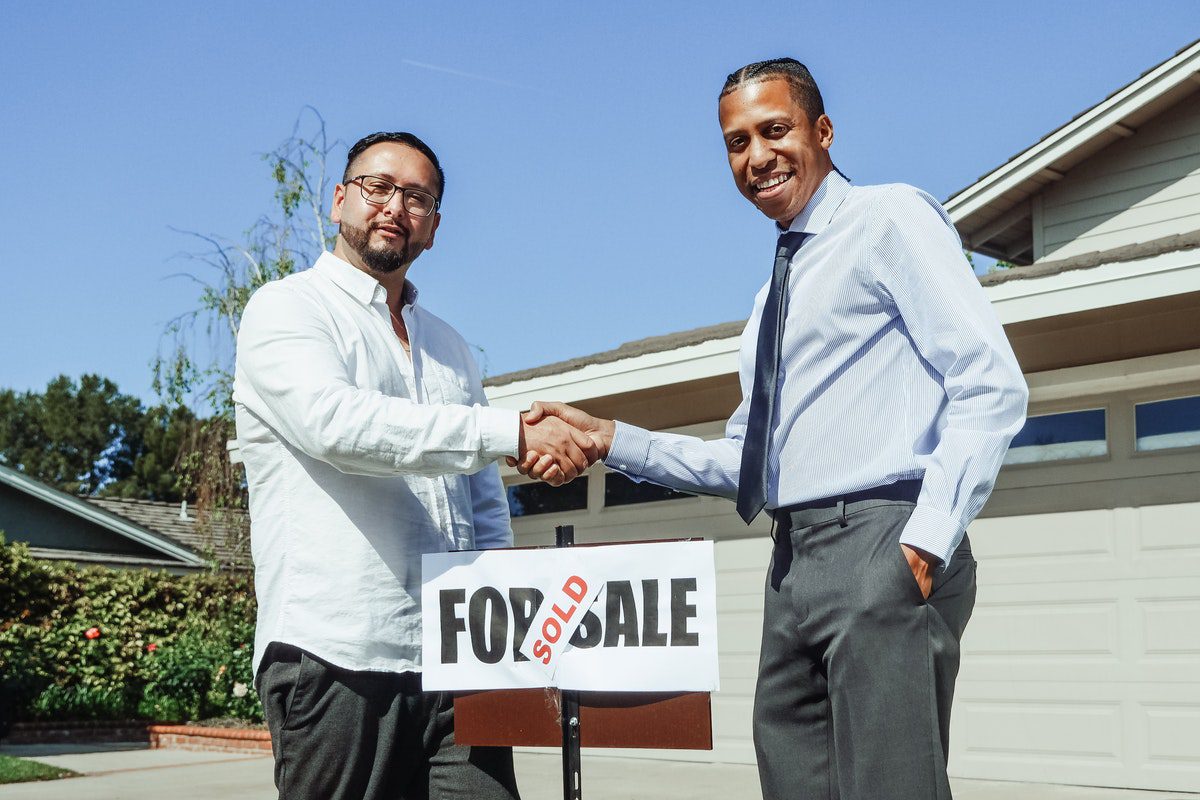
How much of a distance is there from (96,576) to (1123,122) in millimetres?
12548

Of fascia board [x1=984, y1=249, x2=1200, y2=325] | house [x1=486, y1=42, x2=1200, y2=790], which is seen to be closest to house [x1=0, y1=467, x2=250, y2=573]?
house [x1=486, y1=42, x2=1200, y2=790]

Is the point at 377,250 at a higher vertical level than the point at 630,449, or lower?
higher

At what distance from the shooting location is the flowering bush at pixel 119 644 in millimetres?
14211

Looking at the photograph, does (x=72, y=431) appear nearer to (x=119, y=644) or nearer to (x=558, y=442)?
→ (x=119, y=644)

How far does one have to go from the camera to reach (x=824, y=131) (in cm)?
278

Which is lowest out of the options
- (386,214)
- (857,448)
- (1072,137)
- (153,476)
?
(857,448)

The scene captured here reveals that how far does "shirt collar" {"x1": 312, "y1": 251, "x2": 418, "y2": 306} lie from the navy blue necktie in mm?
947

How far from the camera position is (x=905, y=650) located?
2326mm

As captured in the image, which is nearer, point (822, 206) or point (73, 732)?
point (822, 206)

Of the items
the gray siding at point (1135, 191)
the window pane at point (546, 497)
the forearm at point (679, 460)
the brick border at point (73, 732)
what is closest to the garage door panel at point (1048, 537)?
the window pane at point (546, 497)

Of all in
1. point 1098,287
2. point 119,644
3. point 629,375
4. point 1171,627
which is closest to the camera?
point 1098,287

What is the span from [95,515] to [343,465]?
20.9m

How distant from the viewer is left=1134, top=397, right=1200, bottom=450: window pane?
743 cm

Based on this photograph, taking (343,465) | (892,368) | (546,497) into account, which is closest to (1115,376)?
(546,497)
